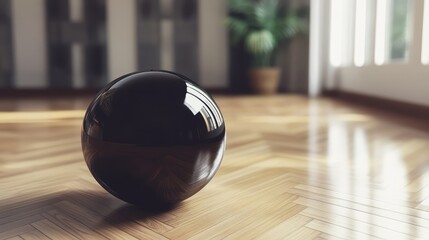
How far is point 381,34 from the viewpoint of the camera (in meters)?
2.93

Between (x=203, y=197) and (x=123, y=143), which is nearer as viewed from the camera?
(x=123, y=143)

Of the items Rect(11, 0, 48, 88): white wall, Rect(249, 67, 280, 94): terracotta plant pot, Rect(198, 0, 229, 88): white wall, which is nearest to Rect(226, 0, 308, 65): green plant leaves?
Rect(249, 67, 280, 94): terracotta plant pot

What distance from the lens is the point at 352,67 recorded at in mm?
3264

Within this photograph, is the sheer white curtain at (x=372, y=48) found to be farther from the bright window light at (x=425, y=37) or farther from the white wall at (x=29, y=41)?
the white wall at (x=29, y=41)

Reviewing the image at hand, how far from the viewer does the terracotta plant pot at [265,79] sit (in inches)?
155

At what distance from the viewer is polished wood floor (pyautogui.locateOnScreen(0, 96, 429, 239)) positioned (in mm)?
713

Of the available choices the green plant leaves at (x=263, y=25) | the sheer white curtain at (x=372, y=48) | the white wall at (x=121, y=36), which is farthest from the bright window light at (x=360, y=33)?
the white wall at (x=121, y=36)

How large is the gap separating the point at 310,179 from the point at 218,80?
135 inches

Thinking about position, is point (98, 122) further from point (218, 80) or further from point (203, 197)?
point (218, 80)

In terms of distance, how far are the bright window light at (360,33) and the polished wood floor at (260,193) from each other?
1618 millimetres

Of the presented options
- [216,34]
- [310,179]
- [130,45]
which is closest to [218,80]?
[216,34]

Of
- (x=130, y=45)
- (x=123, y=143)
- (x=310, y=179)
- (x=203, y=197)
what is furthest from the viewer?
(x=130, y=45)

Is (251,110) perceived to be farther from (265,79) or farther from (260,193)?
(260,193)

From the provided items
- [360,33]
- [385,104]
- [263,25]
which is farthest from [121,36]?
[385,104]
